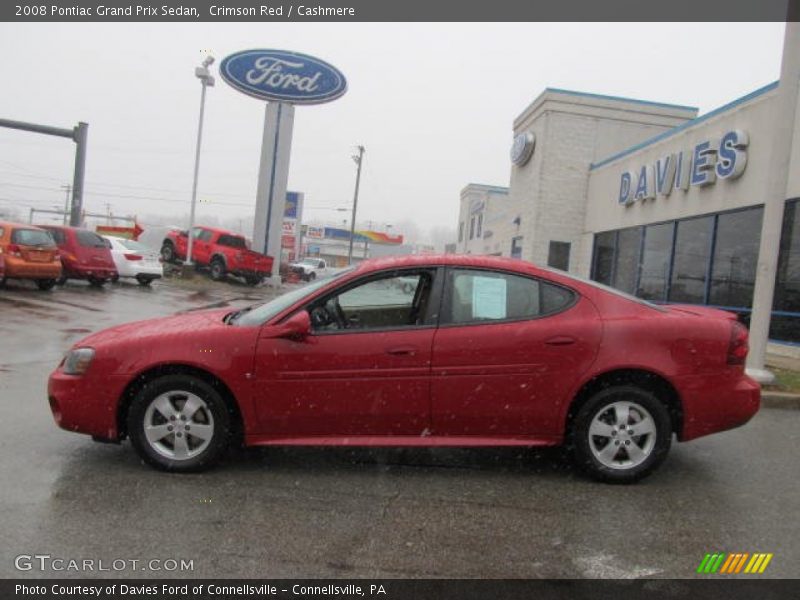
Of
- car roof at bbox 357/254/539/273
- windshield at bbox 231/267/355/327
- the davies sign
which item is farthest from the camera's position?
the davies sign

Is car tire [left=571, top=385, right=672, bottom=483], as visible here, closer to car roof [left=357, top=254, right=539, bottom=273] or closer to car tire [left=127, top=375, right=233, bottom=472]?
car roof [left=357, top=254, right=539, bottom=273]

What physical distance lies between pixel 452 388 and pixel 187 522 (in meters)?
1.73

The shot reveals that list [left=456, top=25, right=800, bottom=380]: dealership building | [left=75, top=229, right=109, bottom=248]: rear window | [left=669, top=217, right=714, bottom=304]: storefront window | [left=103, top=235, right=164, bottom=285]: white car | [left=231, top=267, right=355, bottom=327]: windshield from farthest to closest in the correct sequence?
1. [left=103, top=235, right=164, bottom=285]: white car
2. [left=75, top=229, right=109, bottom=248]: rear window
3. [left=669, top=217, right=714, bottom=304]: storefront window
4. [left=456, top=25, right=800, bottom=380]: dealership building
5. [left=231, top=267, right=355, bottom=327]: windshield

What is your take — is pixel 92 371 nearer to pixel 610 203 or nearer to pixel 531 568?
pixel 531 568

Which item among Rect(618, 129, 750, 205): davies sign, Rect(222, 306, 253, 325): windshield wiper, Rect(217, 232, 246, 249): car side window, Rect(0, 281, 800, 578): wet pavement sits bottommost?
Rect(0, 281, 800, 578): wet pavement

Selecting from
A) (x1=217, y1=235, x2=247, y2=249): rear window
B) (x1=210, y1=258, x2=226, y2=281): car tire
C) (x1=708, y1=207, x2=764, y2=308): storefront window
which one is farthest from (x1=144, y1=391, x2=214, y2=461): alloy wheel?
(x1=217, y1=235, x2=247, y2=249): rear window

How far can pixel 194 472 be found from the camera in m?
4.13

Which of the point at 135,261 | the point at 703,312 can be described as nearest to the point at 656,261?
the point at 703,312

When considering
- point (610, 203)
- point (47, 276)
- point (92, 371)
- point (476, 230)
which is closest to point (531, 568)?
point (92, 371)

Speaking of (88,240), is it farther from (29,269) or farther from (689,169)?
(689,169)

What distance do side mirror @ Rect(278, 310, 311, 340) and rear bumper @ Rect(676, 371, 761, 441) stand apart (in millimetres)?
2450

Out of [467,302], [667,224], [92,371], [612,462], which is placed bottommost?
[612,462]

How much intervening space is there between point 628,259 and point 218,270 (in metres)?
13.9

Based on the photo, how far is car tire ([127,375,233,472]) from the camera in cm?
409
